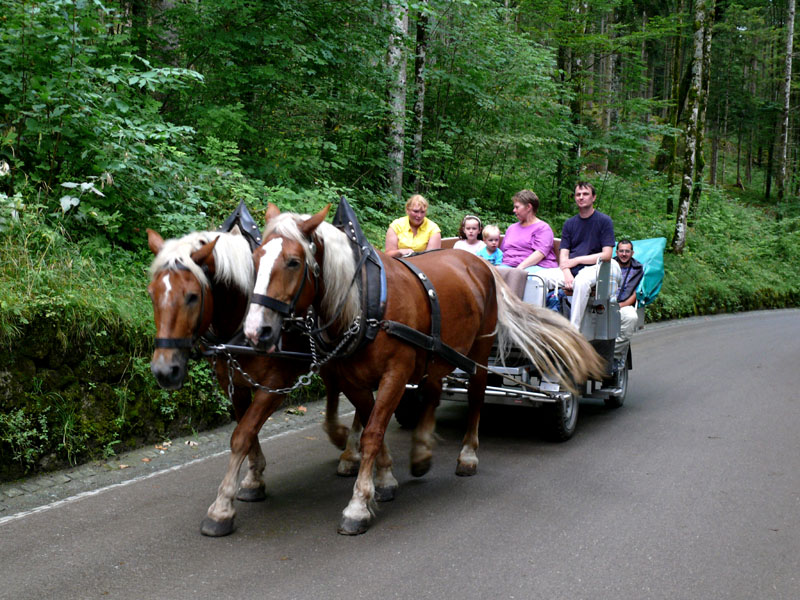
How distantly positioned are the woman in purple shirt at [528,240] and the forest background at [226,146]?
Answer: 8.40ft

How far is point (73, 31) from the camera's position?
6.70m

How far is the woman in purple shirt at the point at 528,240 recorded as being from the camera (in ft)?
22.8

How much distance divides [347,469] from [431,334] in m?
1.30

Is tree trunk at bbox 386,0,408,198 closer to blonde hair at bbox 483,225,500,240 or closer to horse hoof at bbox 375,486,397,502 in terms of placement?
blonde hair at bbox 483,225,500,240

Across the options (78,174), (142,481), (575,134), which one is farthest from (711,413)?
(575,134)

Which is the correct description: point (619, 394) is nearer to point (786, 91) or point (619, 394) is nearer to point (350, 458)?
point (350, 458)

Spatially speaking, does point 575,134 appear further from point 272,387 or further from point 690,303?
point 272,387

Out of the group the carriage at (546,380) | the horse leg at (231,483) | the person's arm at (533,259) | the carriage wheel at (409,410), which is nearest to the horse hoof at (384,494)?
the carriage at (546,380)


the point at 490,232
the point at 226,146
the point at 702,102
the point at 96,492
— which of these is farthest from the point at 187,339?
the point at 702,102

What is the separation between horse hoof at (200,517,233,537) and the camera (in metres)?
4.09

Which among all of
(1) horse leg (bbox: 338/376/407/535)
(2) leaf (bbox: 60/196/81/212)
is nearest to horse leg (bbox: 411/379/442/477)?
(1) horse leg (bbox: 338/376/407/535)

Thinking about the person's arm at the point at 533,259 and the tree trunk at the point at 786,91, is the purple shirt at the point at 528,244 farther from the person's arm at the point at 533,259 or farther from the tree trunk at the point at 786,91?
the tree trunk at the point at 786,91

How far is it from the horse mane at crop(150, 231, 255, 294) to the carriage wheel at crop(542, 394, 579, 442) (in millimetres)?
3125

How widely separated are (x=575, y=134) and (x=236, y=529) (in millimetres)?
14968
